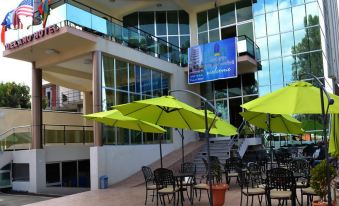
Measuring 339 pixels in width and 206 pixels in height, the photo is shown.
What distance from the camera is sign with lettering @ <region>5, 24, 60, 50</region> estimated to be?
15448 mm

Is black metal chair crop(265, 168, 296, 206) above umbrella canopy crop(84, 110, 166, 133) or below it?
below

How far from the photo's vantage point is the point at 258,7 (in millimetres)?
23062

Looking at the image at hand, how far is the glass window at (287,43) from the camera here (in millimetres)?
21891

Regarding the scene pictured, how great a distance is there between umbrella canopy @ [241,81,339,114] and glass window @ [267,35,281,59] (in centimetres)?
1562

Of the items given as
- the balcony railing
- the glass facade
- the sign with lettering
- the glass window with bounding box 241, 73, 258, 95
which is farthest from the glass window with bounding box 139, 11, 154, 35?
the sign with lettering

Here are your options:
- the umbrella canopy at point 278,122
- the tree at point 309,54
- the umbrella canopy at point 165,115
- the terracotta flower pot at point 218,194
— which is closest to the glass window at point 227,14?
the tree at point 309,54

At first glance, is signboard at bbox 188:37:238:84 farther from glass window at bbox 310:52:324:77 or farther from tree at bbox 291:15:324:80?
glass window at bbox 310:52:324:77

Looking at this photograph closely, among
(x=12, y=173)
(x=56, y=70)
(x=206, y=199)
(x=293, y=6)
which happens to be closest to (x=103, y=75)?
(x=56, y=70)

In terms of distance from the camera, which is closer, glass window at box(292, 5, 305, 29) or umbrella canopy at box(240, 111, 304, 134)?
umbrella canopy at box(240, 111, 304, 134)

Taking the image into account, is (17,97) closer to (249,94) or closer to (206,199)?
(249,94)

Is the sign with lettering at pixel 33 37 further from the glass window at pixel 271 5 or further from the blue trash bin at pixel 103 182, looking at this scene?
the glass window at pixel 271 5

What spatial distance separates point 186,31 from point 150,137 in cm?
876

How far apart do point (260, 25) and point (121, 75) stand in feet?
33.2

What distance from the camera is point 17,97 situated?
40781mm
